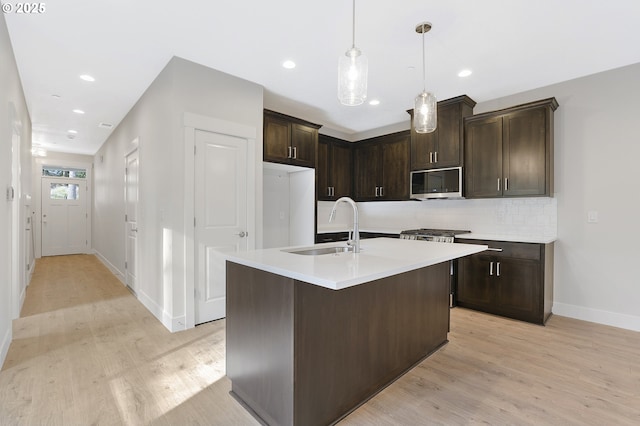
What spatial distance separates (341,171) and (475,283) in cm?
278

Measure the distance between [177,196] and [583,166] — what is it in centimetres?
440

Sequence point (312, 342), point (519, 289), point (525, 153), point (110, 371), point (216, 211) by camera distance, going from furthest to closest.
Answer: point (525, 153), point (519, 289), point (216, 211), point (110, 371), point (312, 342)

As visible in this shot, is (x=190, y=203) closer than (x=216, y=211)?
Yes

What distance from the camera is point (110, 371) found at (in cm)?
230

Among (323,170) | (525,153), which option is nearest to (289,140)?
(323,170)

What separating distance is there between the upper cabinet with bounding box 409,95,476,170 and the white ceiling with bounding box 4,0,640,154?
0.49 ft

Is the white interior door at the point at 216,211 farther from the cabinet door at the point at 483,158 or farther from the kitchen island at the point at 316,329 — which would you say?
the cabinet door at the point at 483,158

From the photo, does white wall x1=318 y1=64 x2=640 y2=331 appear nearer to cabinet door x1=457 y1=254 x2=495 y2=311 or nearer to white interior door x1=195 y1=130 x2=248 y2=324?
cabinet door x1=457 y1=254 x2=495 y2=311

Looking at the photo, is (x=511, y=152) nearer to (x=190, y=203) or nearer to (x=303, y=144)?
(x=303, y=144)

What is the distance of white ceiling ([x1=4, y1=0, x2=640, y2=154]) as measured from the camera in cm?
230

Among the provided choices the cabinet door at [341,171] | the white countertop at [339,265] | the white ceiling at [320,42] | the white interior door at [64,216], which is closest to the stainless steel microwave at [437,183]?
the white ceiling at [320,42]

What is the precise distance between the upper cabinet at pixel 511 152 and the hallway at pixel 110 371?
11.6 feet

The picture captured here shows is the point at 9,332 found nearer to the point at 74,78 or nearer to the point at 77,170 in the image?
the point at 74,78

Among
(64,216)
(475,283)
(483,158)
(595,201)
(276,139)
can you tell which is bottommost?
(475,283)
